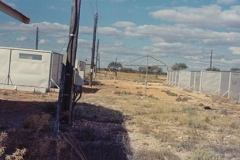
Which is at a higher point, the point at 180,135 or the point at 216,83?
the point at 216,83

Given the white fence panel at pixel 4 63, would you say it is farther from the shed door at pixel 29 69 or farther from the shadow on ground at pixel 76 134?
the shadow on ground at pixel 76 134

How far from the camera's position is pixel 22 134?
8.94 meters

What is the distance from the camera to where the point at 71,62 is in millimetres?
10719

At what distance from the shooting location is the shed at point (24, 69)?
24.5m

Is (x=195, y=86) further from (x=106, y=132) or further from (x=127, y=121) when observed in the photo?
(x=106, y=132)

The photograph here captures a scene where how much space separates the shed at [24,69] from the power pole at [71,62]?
13699 mm

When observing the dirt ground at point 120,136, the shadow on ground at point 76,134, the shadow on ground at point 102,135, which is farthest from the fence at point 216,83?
the shadow on ground at point 76,134

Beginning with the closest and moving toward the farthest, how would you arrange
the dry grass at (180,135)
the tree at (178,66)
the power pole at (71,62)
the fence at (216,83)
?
the dry grass at (180,135) < the power pole at (71,62) < the fence at (216,83) < the tree at (178,66)

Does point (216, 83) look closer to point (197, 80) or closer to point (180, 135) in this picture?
point (197, 80)

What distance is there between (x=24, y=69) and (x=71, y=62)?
1473 centimetres

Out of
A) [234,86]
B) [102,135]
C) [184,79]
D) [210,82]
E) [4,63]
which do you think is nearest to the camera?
[102,135]

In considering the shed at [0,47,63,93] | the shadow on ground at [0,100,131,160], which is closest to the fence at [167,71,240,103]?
the shed at [0,47,63,93]

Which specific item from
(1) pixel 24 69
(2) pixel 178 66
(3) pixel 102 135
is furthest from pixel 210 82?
(2) pixel 178 66

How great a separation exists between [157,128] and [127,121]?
1.37m
